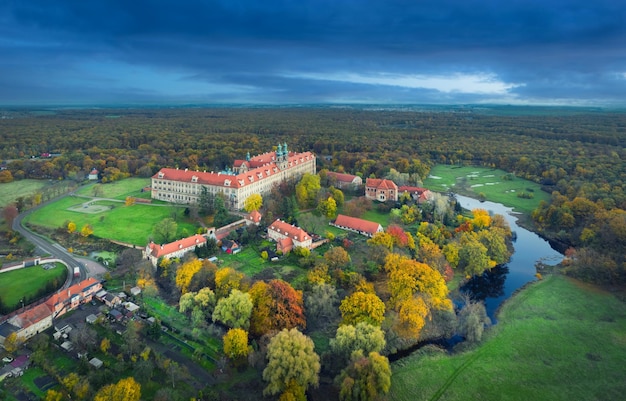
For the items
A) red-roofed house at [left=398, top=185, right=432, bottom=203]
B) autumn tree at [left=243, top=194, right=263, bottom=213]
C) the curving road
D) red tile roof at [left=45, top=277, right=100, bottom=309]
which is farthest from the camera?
red-roofed house at [left=398, top=185, right=432, bottom=203]

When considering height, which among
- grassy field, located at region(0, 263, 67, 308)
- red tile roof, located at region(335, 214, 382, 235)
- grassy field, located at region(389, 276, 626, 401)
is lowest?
grassy field, located at region(389, 276, 626, 401)

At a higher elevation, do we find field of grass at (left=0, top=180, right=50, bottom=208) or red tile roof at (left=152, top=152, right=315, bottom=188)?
red tile roof at (left=152, top=152, right=315, bottom=188)

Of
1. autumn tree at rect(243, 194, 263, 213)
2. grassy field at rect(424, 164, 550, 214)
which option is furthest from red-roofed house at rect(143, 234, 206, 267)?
grassy field at rect(424, 164, 550, 214)

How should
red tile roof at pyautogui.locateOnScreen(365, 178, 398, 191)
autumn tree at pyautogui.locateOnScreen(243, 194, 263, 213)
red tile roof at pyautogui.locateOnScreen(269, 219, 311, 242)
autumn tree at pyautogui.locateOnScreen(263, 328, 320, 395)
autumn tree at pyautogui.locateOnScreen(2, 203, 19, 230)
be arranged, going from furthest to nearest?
red tile roof at pyautogui.locateOnScreen(365, 178, 398, 191)
autumn tree at pyautogui.locateOnScreen(243, 194, 263, 213)
autumn tree at pyautogui.locateOnScreen(2, 203, 19, 230)
red tile roof at pyautogui.locateOnScreen(269, 219, 311, 242)
autumn tree at pyautogui.locateOnScreen(263, 328, 320, 395)

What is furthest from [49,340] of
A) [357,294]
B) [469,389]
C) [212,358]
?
[469,389]

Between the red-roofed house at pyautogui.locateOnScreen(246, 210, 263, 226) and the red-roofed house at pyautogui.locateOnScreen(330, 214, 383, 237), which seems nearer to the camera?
the red-roofed house at pyautogui.locateOnScreen(330, 214, 383, 237)

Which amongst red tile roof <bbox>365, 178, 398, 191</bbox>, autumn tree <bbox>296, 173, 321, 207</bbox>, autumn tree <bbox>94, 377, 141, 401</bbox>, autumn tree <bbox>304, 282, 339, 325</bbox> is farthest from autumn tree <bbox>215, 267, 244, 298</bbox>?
red tile roof <bbox>365, 178, 398, 191</bbox>

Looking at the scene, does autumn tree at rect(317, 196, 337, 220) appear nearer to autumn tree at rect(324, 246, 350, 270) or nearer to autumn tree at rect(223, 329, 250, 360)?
autumn tree at rect(324, 246, 350, 270)
